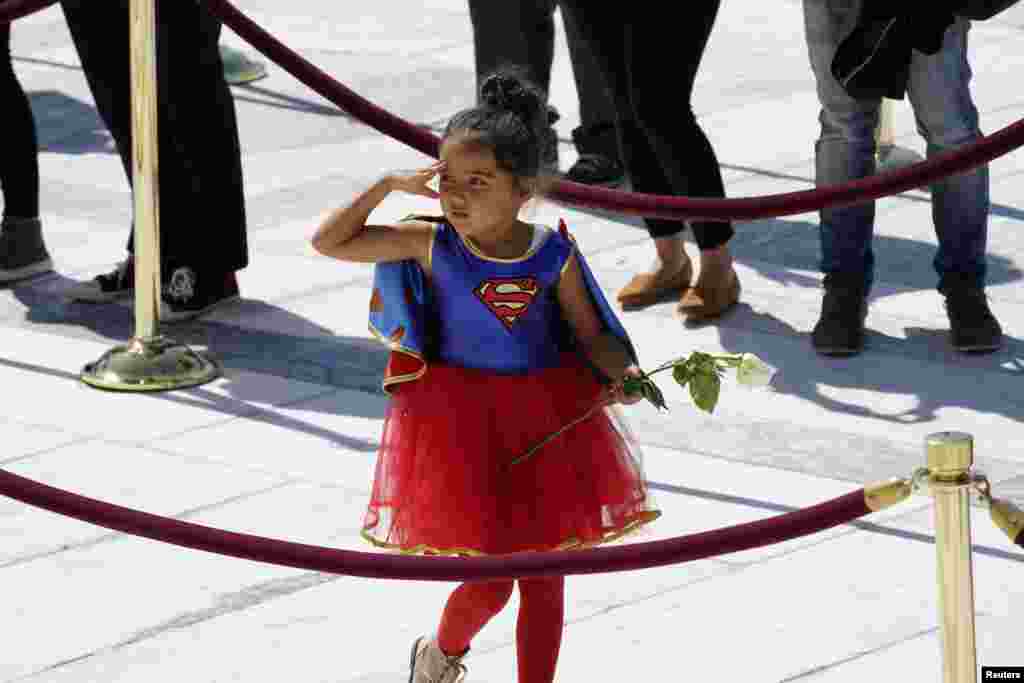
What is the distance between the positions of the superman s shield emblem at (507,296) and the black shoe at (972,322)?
282cm

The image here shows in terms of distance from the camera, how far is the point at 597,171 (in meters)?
8.84

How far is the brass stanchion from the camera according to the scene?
670cm

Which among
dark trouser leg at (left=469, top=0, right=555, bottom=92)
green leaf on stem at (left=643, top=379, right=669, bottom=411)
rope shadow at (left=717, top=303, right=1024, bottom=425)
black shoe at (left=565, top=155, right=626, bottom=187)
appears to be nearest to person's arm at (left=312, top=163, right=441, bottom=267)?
green leaf on stem at (left=643, top=379, right=669, bottom=411)

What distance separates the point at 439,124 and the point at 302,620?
5.21m

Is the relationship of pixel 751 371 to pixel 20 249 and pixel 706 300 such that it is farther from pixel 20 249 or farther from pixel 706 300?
pixel 20 249

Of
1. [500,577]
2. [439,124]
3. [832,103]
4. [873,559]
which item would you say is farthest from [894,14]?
[439,124]

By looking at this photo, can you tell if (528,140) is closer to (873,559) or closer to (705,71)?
(873,559)

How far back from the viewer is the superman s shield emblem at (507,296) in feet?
14.5

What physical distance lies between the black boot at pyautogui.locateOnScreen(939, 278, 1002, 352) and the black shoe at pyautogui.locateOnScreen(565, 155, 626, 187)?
217cm

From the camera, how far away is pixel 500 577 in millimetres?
3811

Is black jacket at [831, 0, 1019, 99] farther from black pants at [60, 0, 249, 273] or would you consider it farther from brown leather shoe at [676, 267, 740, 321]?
black pants at [60, 0, 249, 273]

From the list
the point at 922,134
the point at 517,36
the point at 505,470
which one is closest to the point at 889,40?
the point at 922,134

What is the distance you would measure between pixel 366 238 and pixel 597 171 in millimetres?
4433

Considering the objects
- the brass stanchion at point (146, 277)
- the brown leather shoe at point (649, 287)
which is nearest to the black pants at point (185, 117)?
the brass stanchion at point (146, 277)
